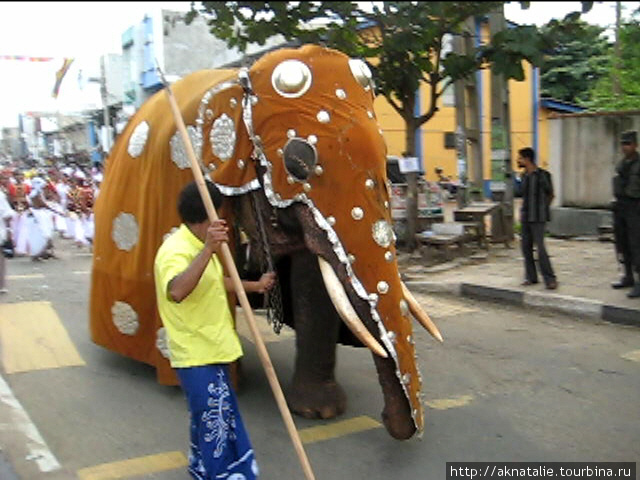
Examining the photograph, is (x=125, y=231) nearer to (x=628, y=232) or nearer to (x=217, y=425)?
(x=217, y=425)

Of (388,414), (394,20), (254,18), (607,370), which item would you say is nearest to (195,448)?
(388,414)

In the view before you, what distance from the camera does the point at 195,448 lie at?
3.23 m

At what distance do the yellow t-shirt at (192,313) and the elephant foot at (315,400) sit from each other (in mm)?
1172

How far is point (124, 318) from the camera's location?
15.9 feet

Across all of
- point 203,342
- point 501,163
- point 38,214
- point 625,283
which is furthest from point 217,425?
point 501,163

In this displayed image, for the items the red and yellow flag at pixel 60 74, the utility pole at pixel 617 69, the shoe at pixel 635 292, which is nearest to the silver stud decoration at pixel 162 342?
the shoe at pixel 635 292

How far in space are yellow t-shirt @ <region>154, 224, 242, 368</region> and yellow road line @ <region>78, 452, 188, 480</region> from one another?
2.81 ft

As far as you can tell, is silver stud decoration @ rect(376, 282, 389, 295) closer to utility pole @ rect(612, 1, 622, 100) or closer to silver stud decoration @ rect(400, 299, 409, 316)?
silver stud decoration @ rect(400, 299, 409, 316)

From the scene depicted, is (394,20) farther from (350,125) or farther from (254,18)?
(350,125)

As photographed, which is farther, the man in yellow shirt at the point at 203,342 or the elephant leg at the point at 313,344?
the elephant leg at the point at 313,344

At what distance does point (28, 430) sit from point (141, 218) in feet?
4.98

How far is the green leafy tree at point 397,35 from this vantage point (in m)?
7.89

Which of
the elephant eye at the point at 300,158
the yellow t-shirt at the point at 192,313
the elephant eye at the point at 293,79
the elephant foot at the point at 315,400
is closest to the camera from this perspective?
the yellow t-shirt at the point at 192,313

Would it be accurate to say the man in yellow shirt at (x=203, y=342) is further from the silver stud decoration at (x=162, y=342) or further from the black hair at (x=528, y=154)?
the black hair at (x=528, y=154)
